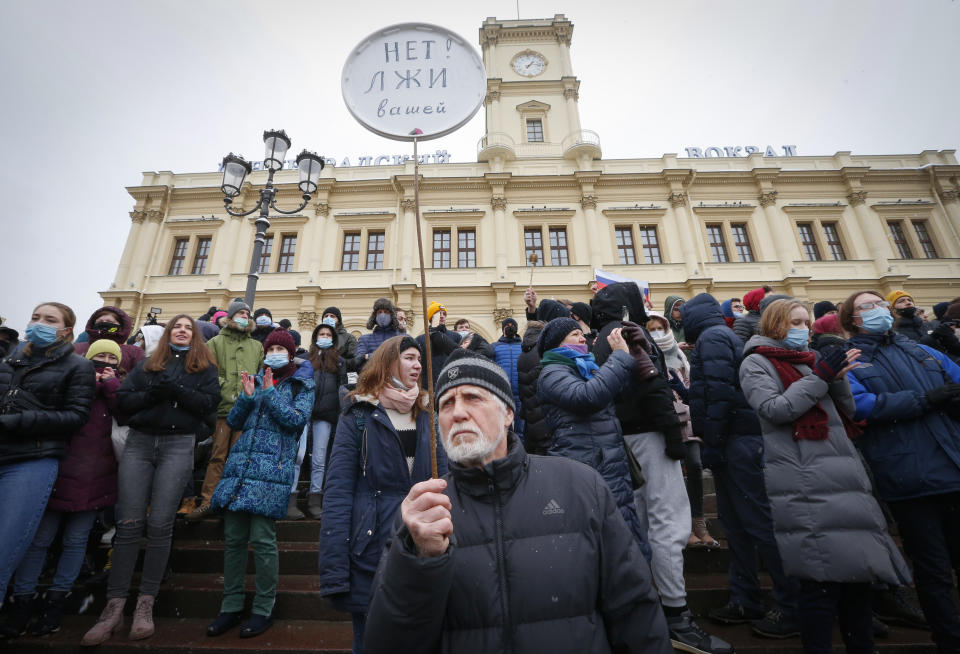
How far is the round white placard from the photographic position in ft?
6.61

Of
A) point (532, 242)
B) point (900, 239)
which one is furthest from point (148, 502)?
point (900, 239)

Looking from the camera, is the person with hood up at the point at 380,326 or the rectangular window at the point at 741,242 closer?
the person with hood up at the point at 380,326

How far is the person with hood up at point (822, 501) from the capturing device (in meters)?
1.99

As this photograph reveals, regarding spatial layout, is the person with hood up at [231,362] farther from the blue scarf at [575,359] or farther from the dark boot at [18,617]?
the blue scarf at [575,359]

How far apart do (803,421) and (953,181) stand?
23.9 meters

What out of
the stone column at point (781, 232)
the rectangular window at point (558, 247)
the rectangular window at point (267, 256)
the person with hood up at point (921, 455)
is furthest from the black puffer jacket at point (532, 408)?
the stone column at point (781, 232)

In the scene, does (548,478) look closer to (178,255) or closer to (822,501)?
(822,501)

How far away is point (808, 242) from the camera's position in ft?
54.7

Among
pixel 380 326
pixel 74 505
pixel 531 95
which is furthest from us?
pixel 531 95

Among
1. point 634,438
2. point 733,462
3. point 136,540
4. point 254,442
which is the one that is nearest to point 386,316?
point 254,442

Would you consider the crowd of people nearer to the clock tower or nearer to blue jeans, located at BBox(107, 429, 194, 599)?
blue jeans, located at BBox(107, 429, 194, 599)

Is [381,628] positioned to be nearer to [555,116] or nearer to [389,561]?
[389,561]

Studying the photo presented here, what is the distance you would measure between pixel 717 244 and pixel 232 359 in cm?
1774

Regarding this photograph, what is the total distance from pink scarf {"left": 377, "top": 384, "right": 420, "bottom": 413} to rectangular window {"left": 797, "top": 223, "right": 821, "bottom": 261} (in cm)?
1964
